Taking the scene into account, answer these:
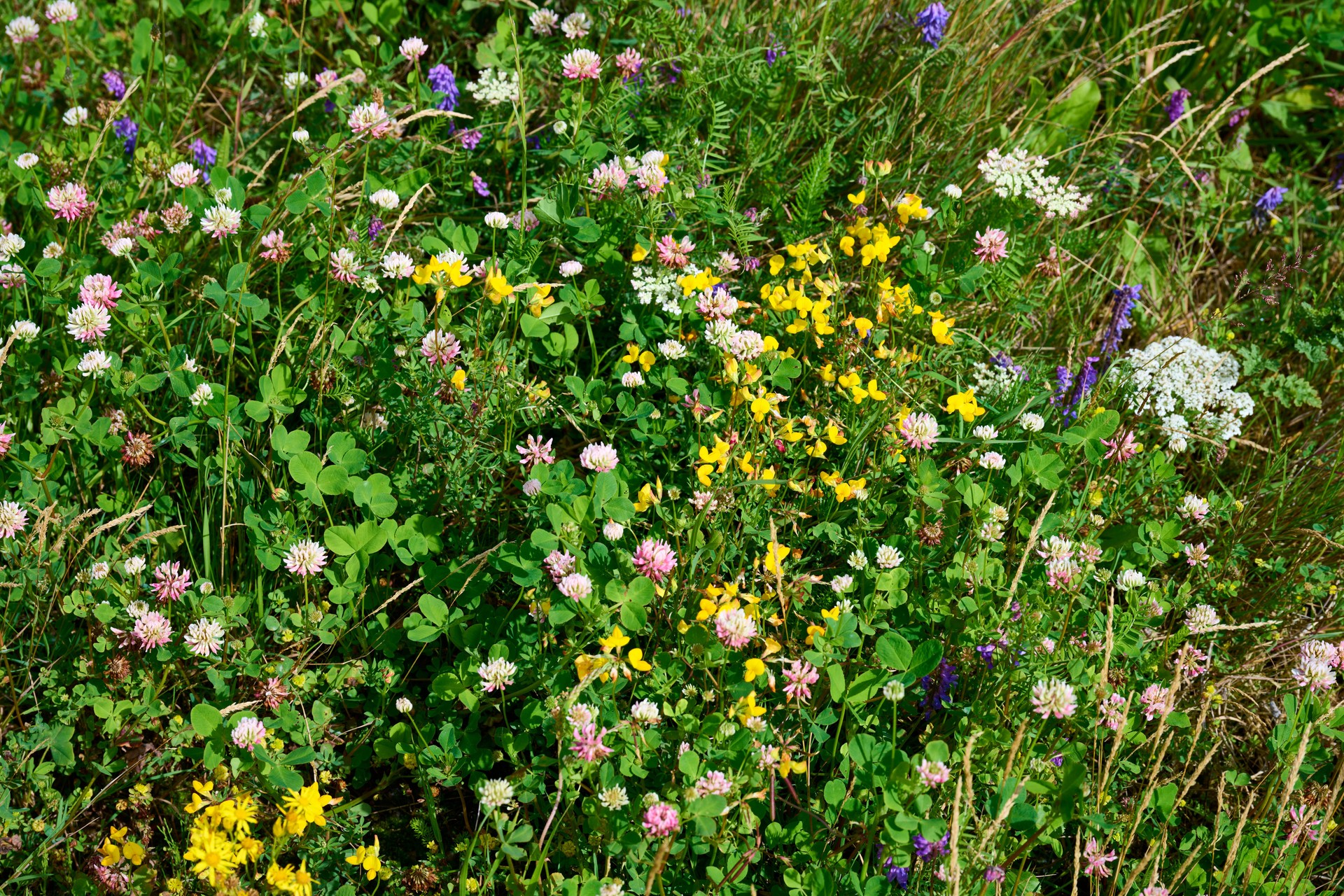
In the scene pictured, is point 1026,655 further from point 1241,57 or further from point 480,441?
point 1241,57

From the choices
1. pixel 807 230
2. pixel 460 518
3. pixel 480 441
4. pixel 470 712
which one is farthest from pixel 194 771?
pixel 807 230

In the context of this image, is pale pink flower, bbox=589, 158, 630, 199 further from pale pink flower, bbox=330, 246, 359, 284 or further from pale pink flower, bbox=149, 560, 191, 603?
pale pink flower, bbox=149, 560, 191, 603

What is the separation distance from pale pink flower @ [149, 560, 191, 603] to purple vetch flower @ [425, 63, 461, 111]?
1.56 m

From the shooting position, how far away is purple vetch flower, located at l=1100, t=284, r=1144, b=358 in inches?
119

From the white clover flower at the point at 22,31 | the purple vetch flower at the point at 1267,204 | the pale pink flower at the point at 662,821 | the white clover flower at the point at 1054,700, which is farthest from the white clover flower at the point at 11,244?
the purple vetch flower at the point at 1267,204

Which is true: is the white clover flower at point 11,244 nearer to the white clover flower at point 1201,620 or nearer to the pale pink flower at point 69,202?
the pale pink flower at point 69,202

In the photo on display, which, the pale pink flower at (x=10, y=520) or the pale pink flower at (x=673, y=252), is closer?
the pale pink flower at (x=10, y=520)

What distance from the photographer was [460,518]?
2393 mm

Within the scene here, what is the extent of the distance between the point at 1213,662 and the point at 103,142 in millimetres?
3260


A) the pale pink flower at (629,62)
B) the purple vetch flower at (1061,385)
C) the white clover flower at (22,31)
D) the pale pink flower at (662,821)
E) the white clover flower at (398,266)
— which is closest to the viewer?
the pale pink flower at (662,821)

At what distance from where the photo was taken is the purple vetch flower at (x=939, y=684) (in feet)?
7.29

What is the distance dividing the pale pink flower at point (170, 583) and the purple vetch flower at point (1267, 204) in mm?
3448

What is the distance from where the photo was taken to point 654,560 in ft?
6.62

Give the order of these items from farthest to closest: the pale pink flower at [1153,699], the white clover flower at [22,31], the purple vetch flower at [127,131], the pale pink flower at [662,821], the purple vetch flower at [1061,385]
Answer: the white clover flower at [22,31]
the purple vetch flower at [127,131]
the purple vetch flower at [1061,385]
the pale pink flower at [1153,699]
the pale pink flower at [662,821]
